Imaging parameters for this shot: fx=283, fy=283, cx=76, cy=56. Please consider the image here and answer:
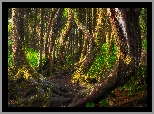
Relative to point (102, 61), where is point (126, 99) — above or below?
below

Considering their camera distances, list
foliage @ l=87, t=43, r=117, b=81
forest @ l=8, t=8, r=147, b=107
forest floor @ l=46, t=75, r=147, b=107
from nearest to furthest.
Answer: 1. forest @ l=8, t=8, r=147, b=107
2. forest floor @ l=46, t=75, r=147, b=107
3. foliage @ l=87, t=43, r=117, b=81

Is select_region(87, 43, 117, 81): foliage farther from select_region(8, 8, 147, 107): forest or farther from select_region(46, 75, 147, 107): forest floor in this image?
select_region(46, 75, 147, 107): forest floor

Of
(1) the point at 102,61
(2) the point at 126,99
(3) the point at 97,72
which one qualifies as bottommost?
(2) the point at 126,99

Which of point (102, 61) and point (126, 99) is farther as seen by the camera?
point (102, 61)

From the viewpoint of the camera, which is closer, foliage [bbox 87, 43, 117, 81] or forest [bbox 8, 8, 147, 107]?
forest [bbox 8, 8, 147, 107]

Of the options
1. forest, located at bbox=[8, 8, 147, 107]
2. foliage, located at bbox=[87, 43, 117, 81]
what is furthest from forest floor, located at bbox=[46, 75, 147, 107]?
foliage, located at bbox=[87, 43, 117, 81]

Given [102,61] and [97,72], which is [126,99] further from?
[102,61]

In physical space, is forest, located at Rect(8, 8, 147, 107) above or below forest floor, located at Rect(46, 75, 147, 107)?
above

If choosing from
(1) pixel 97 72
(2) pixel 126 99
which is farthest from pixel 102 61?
(2) pixel 126 99

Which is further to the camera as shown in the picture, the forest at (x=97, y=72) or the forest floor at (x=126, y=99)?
the forest floor at (x=126, y=99)

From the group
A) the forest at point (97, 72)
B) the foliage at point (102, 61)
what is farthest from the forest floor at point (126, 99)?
the foliage at point (102, 61)

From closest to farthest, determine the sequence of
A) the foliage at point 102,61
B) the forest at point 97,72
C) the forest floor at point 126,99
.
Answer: the forest at point 97,72
the forest floor at point 126,99
the foliage at point 102,61

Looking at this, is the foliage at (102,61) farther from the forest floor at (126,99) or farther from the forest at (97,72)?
the forest floor at (126,99)
